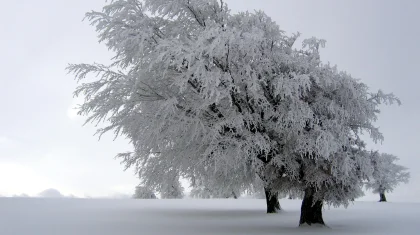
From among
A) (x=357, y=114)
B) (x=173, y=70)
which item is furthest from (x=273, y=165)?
(x=173, y=70)

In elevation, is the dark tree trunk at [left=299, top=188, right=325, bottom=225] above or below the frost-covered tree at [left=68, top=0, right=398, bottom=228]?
below

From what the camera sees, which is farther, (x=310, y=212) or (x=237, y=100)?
(x=310, y=212)

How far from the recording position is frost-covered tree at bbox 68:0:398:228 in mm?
12940

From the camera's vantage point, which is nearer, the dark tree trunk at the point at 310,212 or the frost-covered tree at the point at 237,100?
the frost-covered tree at the point at 237,100

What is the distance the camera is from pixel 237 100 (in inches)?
549

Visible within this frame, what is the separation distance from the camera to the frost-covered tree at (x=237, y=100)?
12.9 metres

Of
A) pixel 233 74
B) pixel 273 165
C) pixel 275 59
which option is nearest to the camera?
pixel 233 74

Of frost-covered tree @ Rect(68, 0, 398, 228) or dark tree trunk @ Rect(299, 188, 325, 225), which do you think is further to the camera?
dark tree trunk @ Rect(299, 188, 325, 225)

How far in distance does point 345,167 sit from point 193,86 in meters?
5.71

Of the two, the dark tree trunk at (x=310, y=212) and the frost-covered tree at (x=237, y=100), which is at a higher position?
the frost-covered tree at (x=237, y=100)

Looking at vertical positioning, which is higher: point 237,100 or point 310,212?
point 237,100

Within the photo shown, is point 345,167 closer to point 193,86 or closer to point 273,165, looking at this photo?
point 273,165

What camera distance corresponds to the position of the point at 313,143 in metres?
13.1

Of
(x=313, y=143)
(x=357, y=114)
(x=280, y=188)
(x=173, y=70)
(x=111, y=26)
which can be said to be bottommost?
(x=280, y=188)
